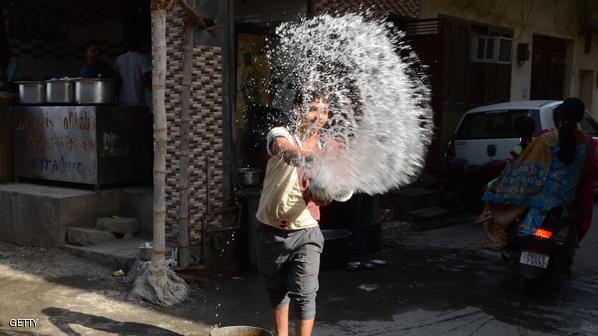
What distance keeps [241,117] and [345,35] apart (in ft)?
10.9

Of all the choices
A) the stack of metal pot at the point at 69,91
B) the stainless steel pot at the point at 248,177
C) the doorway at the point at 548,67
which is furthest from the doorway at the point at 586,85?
the stack of metal pot at the point at 69,91

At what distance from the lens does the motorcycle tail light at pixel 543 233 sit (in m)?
5.52

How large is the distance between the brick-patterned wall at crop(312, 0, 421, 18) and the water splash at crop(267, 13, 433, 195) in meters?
2.58

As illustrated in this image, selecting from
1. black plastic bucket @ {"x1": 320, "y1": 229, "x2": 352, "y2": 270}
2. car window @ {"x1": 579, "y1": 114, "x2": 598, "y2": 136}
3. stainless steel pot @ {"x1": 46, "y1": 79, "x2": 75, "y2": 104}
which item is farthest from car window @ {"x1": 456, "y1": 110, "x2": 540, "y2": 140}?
stainless steel pot @ {"x1": 46, "y1": 79, "x2": 75, "y2": 104}

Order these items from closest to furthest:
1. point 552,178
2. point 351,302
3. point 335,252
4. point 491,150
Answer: point 351,302
point 552,178
point 335,252
point 491,150

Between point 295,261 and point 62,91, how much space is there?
4.84m

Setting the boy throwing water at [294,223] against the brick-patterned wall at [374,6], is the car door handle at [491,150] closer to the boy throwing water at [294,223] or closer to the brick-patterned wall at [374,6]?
the brick-patterned wall at [374,6]

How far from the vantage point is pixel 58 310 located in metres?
5.15

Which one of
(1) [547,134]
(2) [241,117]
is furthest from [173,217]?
(1) [547,134]

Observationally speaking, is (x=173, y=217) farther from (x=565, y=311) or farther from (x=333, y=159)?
(x=565, y=311)

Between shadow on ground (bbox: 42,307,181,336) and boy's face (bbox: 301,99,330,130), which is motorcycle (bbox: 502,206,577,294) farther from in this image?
shadow on ground (bbox: 42,307,181,336)

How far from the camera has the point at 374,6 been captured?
9031mm

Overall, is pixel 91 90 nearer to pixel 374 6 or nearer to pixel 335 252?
pixel 335 252

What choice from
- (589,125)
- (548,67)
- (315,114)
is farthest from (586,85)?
(315,114)
